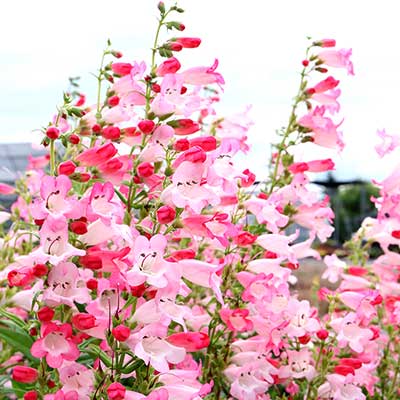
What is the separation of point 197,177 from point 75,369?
0.31 m

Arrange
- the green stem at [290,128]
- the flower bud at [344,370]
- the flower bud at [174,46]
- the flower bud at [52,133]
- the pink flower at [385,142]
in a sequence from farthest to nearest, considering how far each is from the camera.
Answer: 1. the pink flower at [385,142]
2. the green stem at [290,128]
3. the flower bud at [344,370]
4. the flower bud at [174,46]
5. the flower bud at [52,133]

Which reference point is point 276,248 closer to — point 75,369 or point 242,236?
point 242,236

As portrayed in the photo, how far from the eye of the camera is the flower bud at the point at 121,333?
3.30 feet

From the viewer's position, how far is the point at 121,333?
39.5 inches

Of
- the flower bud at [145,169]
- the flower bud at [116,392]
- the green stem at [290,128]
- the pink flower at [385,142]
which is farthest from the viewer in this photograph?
the pink flower at [385,142]

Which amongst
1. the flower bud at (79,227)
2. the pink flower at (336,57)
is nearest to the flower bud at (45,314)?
the flower bud at (79,227)

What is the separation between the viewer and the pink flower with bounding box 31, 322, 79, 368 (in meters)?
1.04

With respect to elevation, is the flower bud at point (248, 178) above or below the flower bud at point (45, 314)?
above

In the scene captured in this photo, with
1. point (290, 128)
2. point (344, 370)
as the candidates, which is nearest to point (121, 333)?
point (344, 370)

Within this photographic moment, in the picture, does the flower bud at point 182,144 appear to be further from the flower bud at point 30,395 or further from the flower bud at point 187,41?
the flower bud at point 30,395

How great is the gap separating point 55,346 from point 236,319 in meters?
0.37

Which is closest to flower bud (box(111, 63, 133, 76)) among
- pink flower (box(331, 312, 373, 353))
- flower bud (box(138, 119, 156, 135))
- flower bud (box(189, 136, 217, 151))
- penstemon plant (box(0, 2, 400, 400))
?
penstemon plant (box(0, 2, 400, 400))

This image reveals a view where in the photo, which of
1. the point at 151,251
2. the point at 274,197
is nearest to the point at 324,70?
the point at 274,197

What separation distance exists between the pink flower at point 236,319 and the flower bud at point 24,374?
1.18ft
